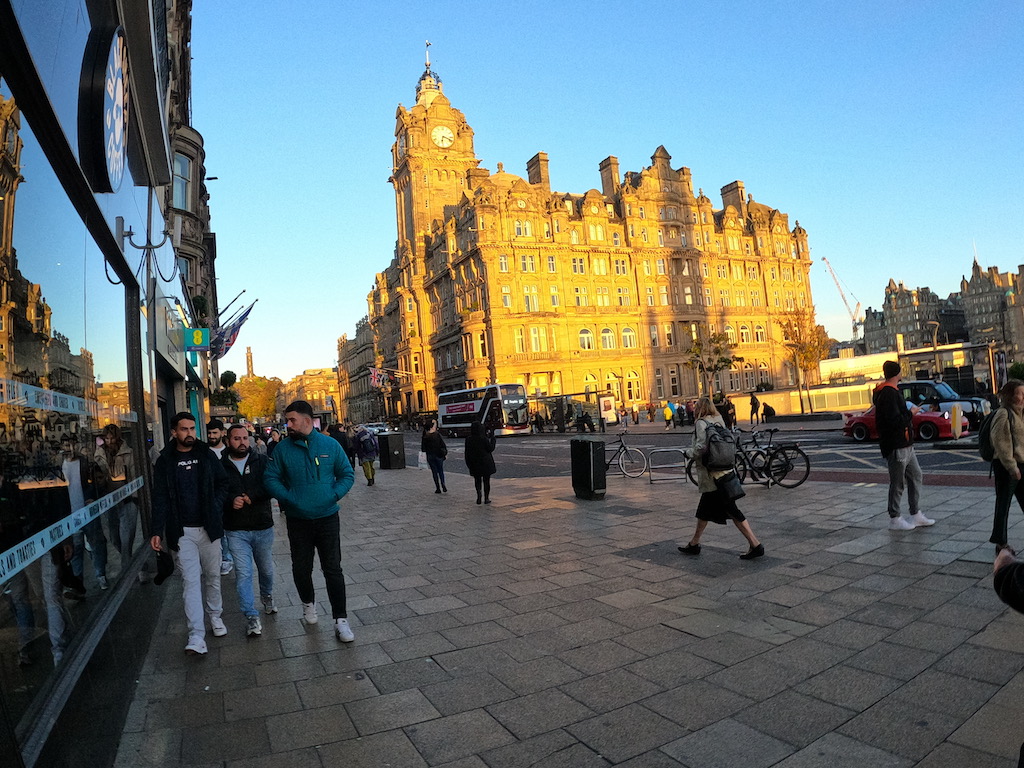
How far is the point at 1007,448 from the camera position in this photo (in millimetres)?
5984

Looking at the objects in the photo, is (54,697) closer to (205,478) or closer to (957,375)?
(205,478)

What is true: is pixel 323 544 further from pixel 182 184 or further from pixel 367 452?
pixel 182 184

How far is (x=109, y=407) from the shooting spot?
5.45m

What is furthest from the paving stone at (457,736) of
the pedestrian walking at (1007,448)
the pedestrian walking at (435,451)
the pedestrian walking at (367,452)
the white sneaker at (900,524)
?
the pedestrian walking at (367,452)

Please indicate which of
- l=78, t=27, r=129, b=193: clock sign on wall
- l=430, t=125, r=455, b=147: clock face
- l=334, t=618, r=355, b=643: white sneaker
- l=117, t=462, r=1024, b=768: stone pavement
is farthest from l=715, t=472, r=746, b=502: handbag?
l=430, t=125, r=455, b=147: clock face

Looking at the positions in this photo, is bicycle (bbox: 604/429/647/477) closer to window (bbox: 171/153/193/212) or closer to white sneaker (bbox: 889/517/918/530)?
white sneaker (bbox: 889/517/918/530)

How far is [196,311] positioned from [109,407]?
24322mm

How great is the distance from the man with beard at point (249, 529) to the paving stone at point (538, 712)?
8.69ft

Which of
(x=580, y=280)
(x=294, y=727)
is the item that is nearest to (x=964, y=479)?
(x=294, y=727)

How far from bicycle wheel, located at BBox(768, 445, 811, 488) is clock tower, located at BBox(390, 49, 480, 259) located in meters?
78.1

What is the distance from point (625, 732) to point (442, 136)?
9175cm

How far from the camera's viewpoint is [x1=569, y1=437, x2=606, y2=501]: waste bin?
12.5 meters

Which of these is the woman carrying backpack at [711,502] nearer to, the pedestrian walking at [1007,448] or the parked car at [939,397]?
the pedestrian walking at [1007,448]

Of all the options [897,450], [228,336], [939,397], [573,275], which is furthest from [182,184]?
[573,275]
